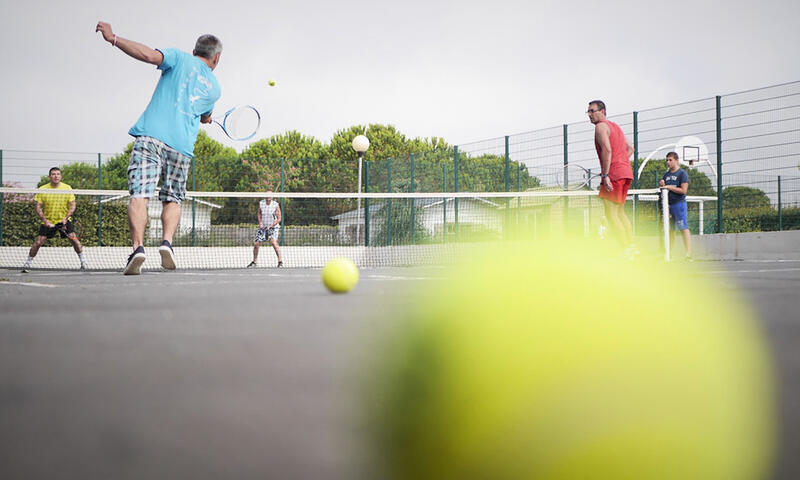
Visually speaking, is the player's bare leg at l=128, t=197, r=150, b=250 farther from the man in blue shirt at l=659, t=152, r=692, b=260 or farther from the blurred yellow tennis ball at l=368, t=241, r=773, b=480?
the man in blue shirt at l=659, t=152, r=692, b=260

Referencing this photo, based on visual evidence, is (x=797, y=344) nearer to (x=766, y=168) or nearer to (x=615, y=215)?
(x=615, y=215)

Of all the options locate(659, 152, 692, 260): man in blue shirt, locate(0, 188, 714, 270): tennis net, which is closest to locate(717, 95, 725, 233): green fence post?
locate(0, 188, 714, 270): tennis net

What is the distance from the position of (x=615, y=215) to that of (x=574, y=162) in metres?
6.91

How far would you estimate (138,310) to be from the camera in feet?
9.76

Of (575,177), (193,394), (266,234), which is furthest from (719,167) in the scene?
(193,394)

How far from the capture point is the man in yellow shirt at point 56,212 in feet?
35.2

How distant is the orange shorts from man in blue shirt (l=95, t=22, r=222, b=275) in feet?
15.3

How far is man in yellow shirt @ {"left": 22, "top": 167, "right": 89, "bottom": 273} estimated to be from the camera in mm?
10727

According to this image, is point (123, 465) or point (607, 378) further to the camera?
point (607, 378)

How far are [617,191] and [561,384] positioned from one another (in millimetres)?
6908

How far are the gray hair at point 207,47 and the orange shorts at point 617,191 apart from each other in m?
4.68

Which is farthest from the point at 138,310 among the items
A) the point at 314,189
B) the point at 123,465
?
the point at 314,189

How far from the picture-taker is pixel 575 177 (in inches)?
571

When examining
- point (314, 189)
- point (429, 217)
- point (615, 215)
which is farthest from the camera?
point (314, 189)
